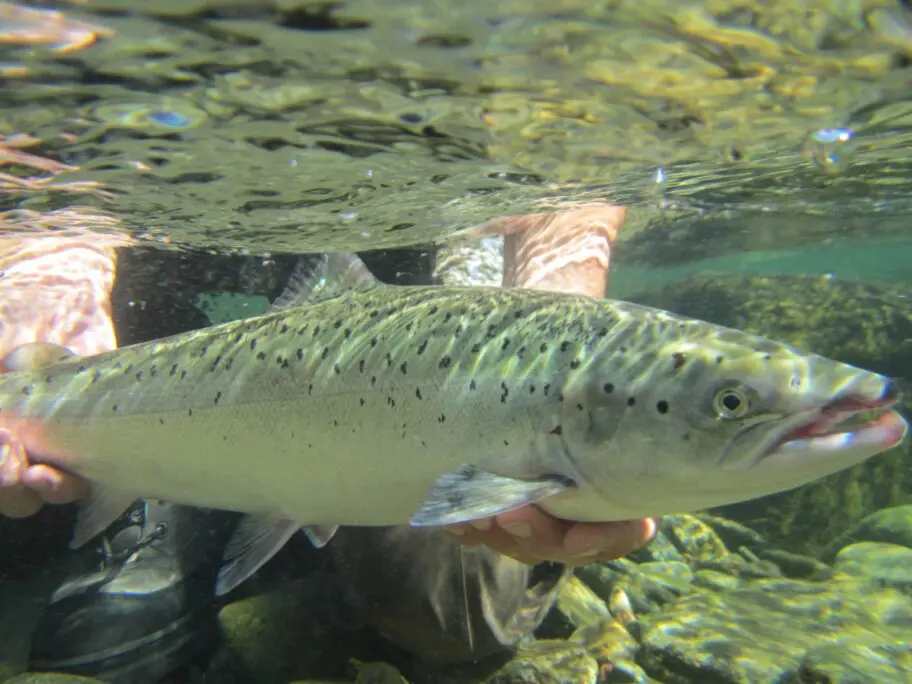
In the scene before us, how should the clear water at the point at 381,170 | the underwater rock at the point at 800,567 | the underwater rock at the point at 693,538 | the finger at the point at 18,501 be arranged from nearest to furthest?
the clear water at the point at 381,170 < the finger at the point at 18,501 < the underwater rock at the point at 800,567 < the underwater rock at the point at 693,538

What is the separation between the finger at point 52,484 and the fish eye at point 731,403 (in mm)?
3709

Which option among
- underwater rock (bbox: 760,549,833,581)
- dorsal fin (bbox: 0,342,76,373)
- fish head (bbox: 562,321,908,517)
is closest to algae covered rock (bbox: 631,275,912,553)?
underwater rock (bbox: 760,549,833,581)

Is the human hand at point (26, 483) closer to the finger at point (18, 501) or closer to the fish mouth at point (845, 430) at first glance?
the finger at point (18, 501)

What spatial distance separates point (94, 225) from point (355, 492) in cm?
624

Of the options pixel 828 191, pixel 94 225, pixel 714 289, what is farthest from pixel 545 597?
pixel 714 289

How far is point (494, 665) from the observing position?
13.6ft

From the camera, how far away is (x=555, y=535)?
2.85m

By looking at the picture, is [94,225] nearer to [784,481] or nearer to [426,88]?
[426,88]

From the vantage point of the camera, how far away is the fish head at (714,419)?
6.75 feet

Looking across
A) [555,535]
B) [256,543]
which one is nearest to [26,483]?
[256,543]

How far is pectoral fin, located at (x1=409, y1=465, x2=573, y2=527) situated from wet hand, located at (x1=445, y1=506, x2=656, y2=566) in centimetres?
35

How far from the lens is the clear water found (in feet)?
11.3

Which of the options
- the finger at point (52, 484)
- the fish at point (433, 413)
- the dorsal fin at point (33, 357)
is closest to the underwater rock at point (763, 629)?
the fish at point (433, 413)

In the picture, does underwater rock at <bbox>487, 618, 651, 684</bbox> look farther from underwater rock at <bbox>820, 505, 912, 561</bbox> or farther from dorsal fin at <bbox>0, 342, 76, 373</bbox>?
underwater rock at <bbox>820, 505, 912, 561</bbox>
